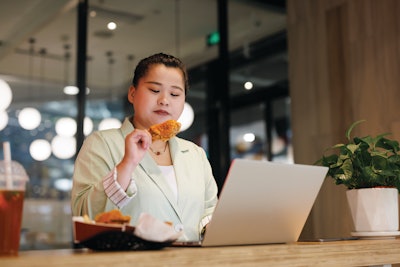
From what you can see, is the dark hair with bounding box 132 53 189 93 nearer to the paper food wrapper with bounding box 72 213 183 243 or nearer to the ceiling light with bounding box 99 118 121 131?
the paper food wrapper with bounding box 72 213 183 243

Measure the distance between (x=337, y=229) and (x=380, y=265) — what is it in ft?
8.31

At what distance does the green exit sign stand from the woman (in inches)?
143

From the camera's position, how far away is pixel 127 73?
6.26m

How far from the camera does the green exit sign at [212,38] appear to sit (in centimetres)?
572

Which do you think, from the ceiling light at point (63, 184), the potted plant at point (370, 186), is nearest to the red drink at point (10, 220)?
the potted plant at point (370, 186)

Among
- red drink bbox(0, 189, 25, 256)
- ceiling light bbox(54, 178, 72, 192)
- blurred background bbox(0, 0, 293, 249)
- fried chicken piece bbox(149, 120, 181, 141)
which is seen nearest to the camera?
red drink bbox(0, 189, 25, 256)

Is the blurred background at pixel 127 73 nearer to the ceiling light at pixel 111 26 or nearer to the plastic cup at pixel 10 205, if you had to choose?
the ceiling light at pixel 111 26

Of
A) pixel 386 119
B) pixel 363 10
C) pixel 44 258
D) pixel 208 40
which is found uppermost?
pixel 208 40

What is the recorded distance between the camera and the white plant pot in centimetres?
191

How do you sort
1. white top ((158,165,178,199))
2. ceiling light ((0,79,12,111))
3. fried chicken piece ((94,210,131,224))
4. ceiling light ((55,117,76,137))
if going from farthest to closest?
ceiling light ((55,117,76,137)), ceiling light ((0,79,12,111)), white top ((158,165,178,199)), fried chicken piece ((94,210,131,224))

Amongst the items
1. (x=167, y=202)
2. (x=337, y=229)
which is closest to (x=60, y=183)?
(x=337, y=229)

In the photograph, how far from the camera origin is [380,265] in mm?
1649

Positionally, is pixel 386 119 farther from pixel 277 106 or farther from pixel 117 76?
pixel 117 76

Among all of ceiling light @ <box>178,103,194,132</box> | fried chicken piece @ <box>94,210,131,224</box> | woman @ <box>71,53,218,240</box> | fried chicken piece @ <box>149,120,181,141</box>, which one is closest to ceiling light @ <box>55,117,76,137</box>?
ceiling light @ <box>178,103,194,132</box>
